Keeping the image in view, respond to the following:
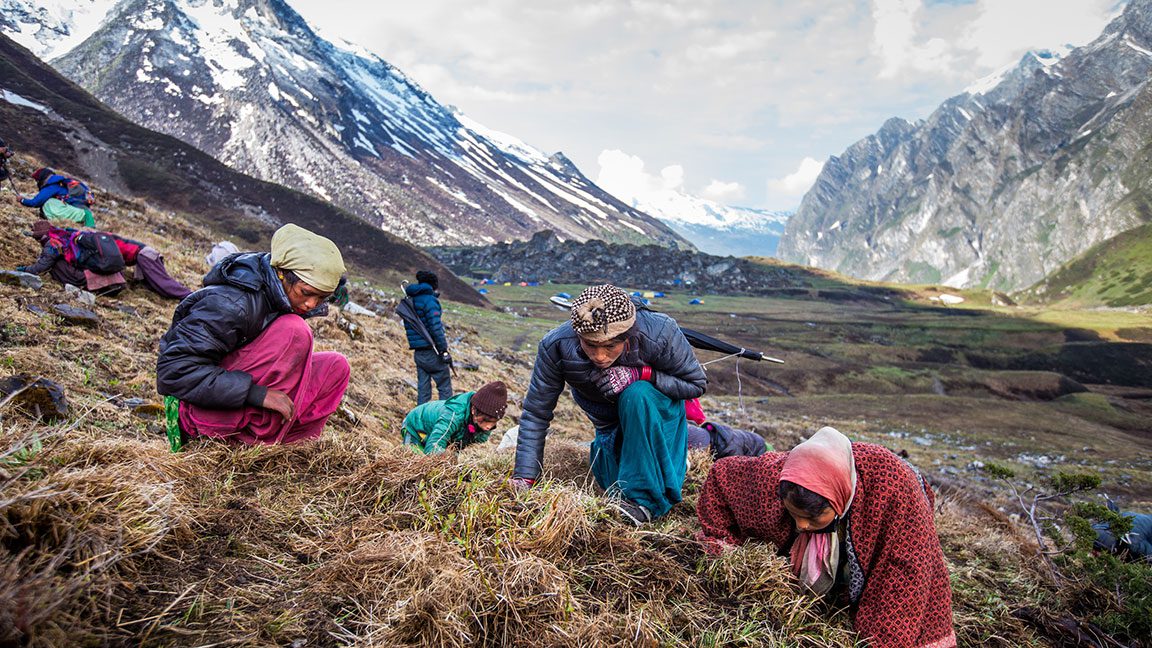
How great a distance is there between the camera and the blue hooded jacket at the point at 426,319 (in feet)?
26.7

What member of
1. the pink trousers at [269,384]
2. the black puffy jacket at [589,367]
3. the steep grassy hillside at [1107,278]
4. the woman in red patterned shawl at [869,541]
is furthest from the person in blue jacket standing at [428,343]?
the steep grassy hillside at [1107,278]

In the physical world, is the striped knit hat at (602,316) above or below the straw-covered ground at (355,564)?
above

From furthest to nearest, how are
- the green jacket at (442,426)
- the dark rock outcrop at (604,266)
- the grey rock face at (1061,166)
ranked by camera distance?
the grey rock face at (1061,166) → the dark rock outcrop at (604,266) → the green jacket at (442,426)

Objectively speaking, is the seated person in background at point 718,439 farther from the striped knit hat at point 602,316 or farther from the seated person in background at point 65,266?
the seated person in background at point 65,266

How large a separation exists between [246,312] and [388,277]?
94.6 feet

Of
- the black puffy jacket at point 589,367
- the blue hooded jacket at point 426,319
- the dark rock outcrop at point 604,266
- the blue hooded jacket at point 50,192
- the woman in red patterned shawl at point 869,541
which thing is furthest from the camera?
the dark rock outcrop at point 604,266

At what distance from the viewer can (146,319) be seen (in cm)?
722

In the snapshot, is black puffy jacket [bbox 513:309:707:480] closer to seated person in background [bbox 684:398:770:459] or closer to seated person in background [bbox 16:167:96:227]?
seated person in background [bbox 684:398:770:459]

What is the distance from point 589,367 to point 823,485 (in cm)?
154

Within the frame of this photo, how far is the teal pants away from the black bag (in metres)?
7.67

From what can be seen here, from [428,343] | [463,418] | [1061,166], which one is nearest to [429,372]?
[428,343]

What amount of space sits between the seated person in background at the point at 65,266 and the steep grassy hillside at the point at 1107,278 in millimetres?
A: 123347

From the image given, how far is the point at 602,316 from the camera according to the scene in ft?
10.7

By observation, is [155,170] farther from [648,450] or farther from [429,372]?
[648,450]
